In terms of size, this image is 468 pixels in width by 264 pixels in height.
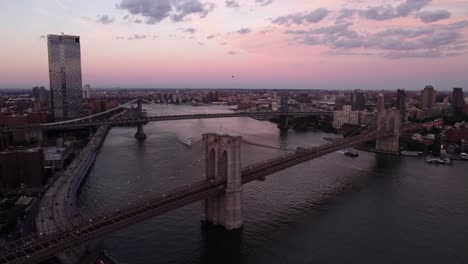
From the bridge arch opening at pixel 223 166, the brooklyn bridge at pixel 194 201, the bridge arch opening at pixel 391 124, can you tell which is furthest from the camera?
the bridge arch opening at pixel 391 124

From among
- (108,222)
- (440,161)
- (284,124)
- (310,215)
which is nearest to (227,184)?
(310,215)

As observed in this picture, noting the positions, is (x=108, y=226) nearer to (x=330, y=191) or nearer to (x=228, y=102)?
(x=330, y=191)

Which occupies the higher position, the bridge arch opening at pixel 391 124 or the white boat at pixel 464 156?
the bridge arch opening at pixel 391 124

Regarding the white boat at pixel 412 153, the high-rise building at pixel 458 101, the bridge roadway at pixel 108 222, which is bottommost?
the white boat at pixel 412 153

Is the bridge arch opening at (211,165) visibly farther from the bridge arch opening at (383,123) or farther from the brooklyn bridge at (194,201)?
the bridge arch opening at (383,123)

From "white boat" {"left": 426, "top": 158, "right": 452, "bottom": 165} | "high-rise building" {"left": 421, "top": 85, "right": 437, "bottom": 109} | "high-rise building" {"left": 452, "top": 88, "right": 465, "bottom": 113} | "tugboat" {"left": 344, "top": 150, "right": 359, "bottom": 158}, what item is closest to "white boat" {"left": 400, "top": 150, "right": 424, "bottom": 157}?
"white boat" {"left": 426, "top": 158, "right": 452, "bottom": 165}

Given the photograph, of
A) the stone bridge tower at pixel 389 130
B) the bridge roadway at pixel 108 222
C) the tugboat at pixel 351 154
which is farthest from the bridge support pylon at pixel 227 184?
the stone bridge tower at pixel 389 130

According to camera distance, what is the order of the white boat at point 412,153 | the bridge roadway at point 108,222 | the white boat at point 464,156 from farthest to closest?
the white boat at point 412,153 < the white boat at point 464,156 < the bridge roadway at point 108,222
